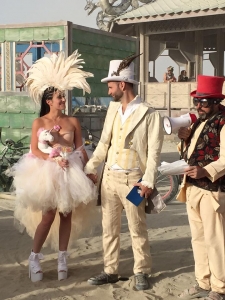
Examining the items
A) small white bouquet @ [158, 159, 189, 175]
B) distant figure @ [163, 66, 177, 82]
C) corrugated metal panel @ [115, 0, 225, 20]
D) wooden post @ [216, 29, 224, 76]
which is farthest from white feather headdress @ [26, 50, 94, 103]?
wooden post @ [216, 29, 224, 76]

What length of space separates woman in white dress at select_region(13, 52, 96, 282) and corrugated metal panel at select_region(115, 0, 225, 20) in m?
11.6

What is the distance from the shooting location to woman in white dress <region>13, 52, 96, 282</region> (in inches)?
190

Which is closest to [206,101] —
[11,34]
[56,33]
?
[56,33]

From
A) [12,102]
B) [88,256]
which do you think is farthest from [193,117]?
[12,102]

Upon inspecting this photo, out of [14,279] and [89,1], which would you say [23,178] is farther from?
[89,1]

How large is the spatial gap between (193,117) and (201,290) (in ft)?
4.90

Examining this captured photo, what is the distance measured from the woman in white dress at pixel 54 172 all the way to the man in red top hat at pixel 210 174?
1048 mm

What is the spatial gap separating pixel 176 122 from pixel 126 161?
0.64 metres

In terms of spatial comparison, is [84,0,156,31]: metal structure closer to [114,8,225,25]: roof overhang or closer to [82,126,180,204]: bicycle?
[114,8,225,25]: roof overhang

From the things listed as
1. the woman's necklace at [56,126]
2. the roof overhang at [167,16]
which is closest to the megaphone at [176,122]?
the woman's necklace at [56,126]

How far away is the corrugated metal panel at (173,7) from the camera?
634 inches

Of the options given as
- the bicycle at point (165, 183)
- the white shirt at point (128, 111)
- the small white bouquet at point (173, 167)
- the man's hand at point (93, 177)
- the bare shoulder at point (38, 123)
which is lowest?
the bicycle at point (165, 183)

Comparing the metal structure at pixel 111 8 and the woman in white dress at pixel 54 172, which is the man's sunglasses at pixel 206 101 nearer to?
the woman in white dress at pixel 54 172

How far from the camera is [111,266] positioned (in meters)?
4.95
